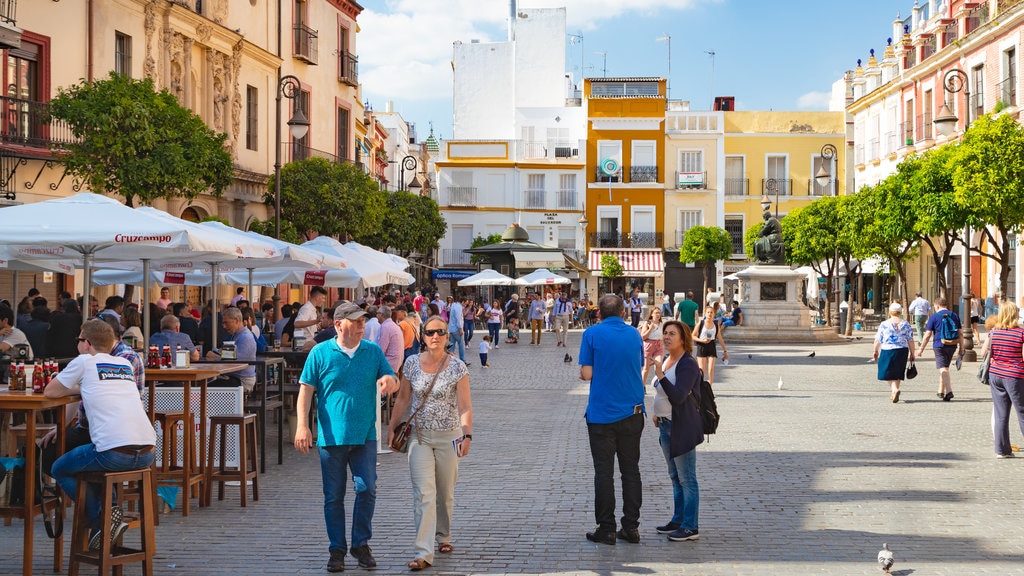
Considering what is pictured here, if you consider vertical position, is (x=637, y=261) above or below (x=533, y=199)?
below

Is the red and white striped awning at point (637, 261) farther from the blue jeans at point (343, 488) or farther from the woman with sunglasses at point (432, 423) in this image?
the blue jeans at point (343, 488)

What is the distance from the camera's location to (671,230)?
60.0 meters

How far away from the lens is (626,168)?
60.3 m

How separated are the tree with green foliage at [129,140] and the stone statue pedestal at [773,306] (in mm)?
18058

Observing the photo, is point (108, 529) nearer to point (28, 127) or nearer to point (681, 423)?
point (681, 423)

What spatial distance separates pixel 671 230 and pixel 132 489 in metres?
53.9

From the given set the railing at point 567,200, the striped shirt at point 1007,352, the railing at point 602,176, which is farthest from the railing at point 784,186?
the striped shirt at point 1007,352

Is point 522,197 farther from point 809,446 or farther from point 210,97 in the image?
point 809,446

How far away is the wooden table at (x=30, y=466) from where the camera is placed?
Answer: 6953 millimetres

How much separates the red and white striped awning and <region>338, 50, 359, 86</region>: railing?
62.5ft

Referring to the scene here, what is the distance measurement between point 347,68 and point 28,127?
70.6 ft

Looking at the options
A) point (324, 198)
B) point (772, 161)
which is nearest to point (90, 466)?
point (324, 198)

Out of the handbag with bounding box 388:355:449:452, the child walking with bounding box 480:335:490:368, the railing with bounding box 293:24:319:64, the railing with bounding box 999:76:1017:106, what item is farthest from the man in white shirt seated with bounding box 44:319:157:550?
the railing with bounding box 999:76:1017:106

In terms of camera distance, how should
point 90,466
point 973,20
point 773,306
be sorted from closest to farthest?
point 90,466 → point 773,306 → point 973,20
